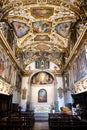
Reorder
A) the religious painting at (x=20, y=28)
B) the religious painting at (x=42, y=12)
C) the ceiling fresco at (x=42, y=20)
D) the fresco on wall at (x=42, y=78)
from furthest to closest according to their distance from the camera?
the fresco on wall at (x=42, y=78), the religious painting at (x=20, y=28), the religious painting at (x=42, y=12), the ceiling fresco at (x=42, y=20)

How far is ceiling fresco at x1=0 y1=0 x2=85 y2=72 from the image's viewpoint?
10.4 metres

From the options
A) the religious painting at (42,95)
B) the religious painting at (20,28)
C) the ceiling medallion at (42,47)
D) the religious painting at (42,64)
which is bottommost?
the religious painting at (42,95)

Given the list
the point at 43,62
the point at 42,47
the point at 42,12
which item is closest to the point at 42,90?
the point at 43,62

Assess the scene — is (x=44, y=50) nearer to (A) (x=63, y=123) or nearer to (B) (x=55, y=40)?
(B) (x=55, y=40)

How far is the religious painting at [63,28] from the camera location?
44.3ft

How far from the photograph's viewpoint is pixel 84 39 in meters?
10.4

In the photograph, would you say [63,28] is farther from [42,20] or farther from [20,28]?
[20,28]

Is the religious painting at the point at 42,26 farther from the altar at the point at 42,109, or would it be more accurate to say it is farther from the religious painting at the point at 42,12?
the altar at the point at 42,109

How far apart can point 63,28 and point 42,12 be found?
345cm

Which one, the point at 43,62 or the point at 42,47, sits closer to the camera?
the point at 42,47

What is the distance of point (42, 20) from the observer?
1291 centimetres

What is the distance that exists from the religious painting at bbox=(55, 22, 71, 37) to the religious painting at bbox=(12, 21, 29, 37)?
138 inches

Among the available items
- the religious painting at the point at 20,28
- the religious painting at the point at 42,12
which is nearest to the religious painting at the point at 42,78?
the religious painting at the point at 20,28

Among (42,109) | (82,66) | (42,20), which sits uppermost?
(42,20)
